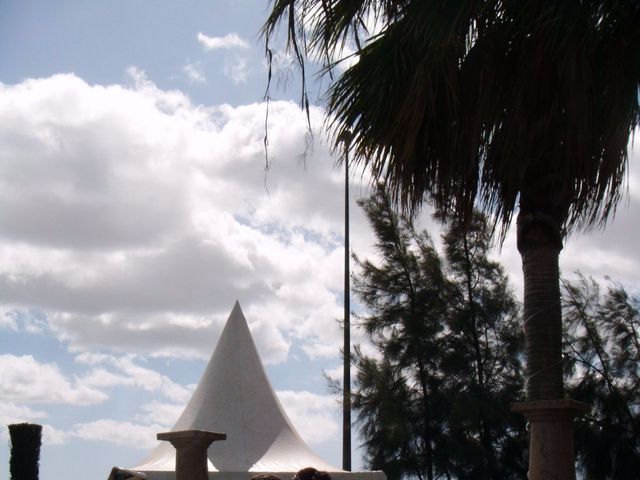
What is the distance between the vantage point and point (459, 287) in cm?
2131

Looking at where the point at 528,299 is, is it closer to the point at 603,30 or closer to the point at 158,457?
the point at 603,30

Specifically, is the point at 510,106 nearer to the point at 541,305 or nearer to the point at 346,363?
the point at 541,305

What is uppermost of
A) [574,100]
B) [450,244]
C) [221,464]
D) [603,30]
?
[450,244]

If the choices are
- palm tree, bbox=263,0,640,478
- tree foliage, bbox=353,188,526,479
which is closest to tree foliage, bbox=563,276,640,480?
tree foliage, bbox=353,188,526,479

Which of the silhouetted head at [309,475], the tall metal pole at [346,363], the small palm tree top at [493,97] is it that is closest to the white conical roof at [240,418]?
the tall metal pole at [346,363]

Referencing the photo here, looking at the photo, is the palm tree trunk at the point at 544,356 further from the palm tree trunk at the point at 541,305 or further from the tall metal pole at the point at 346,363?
the tall metal pole at the point at 346,363

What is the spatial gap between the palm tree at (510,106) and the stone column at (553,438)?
0.12 m

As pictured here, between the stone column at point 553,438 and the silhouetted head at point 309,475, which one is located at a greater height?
the stone column at point 553,438

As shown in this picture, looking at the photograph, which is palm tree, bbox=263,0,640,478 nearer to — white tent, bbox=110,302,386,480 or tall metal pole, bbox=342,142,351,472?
tall metal pole, bbox=342,142,351,472

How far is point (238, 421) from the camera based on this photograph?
1986 centimetres

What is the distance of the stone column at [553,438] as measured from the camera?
548 centimetres

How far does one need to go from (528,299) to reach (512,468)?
14835 mm

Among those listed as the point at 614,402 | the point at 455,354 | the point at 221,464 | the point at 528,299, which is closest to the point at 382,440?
the point at 455,354

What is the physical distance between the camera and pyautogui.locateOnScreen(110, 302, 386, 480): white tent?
61.0 ft
